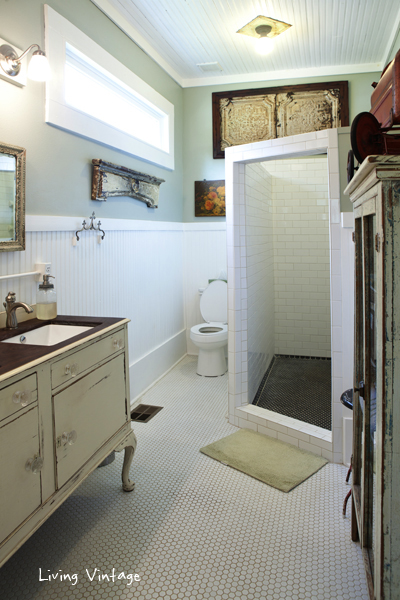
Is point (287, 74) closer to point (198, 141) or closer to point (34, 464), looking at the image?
point (198, 141)

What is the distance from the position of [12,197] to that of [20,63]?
26.1 inches

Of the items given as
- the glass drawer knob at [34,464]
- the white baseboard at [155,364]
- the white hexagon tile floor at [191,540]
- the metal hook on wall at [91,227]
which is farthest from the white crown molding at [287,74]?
the glass drawer knob at [34,464]

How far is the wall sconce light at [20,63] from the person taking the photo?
6.54 ft

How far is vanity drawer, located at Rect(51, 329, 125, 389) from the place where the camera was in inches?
62.9

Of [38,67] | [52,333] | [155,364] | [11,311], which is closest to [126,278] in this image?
[155,364]

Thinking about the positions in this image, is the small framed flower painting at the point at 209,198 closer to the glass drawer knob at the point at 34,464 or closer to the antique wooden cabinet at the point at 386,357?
the antique wooden cabinet at the point at 386,357

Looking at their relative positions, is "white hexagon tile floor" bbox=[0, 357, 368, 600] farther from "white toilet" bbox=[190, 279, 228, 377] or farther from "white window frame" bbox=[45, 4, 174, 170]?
"white window frame" bbox=[45, 4, 174, 170]

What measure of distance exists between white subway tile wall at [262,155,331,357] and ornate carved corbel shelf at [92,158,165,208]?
4.36 feet

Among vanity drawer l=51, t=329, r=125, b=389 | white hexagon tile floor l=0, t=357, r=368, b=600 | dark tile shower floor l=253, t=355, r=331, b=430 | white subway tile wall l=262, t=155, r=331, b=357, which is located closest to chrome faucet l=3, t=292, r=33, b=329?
vanity drawer l=51, t=329, r=125, b=389

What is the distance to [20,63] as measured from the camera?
2086 mm

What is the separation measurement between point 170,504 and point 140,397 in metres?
1.45

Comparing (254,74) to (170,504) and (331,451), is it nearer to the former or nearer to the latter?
(331,451)

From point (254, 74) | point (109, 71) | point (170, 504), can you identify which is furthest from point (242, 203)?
point (254, 74)

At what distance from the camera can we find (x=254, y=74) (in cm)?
436
